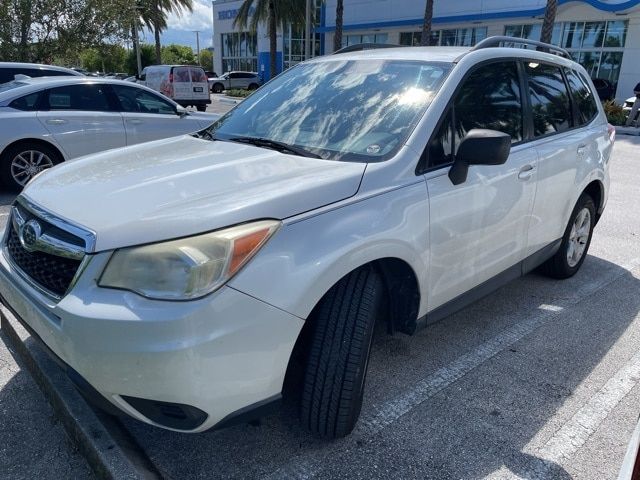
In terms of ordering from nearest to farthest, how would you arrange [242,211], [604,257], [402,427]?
[242,211], [402,427], [604,257]

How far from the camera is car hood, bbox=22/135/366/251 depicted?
2.00 metres

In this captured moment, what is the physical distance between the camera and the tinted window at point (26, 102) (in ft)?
23.1

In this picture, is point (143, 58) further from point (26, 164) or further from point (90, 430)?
point (90, 430)

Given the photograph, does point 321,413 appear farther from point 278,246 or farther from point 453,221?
point 453,221

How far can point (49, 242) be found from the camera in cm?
217

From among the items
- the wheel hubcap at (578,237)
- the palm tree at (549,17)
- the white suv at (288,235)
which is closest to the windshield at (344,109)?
the white suv at (288,235)

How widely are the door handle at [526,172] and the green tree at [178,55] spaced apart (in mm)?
64806

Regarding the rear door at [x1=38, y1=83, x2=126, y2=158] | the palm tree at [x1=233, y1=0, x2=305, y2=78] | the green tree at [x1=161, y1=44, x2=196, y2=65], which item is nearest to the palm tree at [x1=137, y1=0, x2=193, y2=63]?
the palm tree at [x1=233, y1=0, x2=305, y2=78]

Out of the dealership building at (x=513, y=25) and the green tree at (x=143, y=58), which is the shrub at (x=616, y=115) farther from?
the green tree at (x=143, y=58)

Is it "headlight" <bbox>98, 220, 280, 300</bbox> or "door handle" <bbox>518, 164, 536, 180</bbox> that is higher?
"door handle" <bbox>518, 164, 536, 180</bbox>

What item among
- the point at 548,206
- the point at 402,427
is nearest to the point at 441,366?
the point at 402,427

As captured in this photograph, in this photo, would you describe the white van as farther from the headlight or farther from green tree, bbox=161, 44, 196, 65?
green tree, bbox=161, 44, 196, 65

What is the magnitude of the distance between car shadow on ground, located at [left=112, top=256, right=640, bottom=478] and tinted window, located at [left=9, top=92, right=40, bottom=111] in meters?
6.00

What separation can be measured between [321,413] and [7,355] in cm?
206
